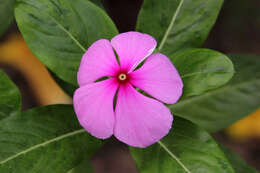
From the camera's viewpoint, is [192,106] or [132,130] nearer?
[132,130]

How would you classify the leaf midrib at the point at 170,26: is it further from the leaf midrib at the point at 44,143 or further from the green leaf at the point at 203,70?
the leaf midrib at the point at 44,143

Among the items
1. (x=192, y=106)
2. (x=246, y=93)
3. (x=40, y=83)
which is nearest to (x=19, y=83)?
(x=40, y=83)

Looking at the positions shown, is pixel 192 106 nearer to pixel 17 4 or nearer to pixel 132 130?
pixel 132 130

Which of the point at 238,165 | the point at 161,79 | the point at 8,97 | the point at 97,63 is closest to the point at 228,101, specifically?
the point at 238,165

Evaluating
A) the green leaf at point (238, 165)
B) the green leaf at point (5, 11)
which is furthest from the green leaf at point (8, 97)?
the green leaf at point (238, 165)

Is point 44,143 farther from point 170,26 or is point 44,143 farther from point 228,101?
point 228,101

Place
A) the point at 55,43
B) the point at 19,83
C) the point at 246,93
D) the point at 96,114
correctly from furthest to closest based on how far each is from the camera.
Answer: the point at 19,83 → the point at 246,93 → the point at 55,43 → the point at 96,114

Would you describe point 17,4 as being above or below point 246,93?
above
